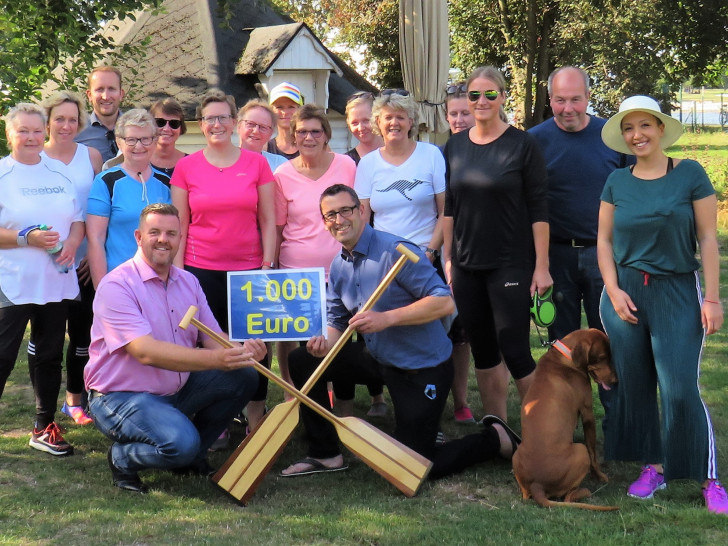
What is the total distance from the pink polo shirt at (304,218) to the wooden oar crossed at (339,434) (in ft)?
3.02

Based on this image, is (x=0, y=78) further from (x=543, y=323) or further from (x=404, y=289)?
(x=543, y=323)

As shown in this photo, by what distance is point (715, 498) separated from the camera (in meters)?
4.46

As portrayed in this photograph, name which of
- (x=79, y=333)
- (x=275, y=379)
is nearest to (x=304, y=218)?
(x=275, y=379)

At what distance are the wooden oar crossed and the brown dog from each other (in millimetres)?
582

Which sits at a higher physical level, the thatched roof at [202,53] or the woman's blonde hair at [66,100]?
the thatched roof at [202,53]

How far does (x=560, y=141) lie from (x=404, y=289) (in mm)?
1420

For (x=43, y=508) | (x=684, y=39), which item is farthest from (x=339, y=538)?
(x=684, y=39)

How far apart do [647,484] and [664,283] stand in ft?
3.54

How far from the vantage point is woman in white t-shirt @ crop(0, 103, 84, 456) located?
528 centimetres

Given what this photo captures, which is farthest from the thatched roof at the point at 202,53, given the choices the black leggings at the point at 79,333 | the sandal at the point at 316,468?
the sandal at the point at 316,468

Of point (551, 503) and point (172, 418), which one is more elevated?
point (172, 418)

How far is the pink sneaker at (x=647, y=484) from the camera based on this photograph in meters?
4.68

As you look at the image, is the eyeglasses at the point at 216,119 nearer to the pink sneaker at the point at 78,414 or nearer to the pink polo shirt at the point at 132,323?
the pink polo shirt at the point at 132,323

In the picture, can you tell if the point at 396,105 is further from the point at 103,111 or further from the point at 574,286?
the point at 103,111
